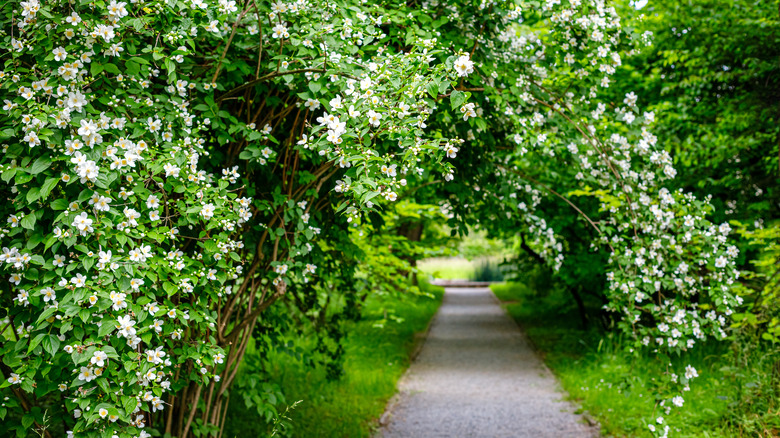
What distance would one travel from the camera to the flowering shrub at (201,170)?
2145 mm

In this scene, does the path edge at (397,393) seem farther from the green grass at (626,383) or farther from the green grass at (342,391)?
the green grass at (626,383)

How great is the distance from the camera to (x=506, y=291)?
2203 cm

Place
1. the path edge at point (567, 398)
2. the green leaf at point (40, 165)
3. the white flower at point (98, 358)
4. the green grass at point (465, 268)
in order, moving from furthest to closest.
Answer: the green grass at point (465, 268) < the path edge at point (567, 398) < the green leaf at point (40, 165) < the white flower at point (98, 358)

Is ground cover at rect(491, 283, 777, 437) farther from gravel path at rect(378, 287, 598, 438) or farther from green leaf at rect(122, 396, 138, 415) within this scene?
green leaf at rect(122, 396, 138, 415)

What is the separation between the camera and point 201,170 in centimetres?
281

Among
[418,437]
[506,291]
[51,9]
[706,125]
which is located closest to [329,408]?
[418,437]

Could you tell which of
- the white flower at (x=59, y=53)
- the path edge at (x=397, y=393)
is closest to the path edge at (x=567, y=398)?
the path edge at (x=397, y=393)

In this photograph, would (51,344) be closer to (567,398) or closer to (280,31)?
(280,31)

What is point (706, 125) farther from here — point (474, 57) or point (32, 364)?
point (32, 364)

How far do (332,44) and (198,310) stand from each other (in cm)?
129

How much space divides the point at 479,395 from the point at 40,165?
557 cm

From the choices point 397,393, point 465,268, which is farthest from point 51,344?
point 465,268

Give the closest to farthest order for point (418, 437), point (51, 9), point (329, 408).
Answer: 1. point (51, 9)
2. point (418, 437)
3. point (329, 408)

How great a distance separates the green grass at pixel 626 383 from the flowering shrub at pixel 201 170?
1.42 m
